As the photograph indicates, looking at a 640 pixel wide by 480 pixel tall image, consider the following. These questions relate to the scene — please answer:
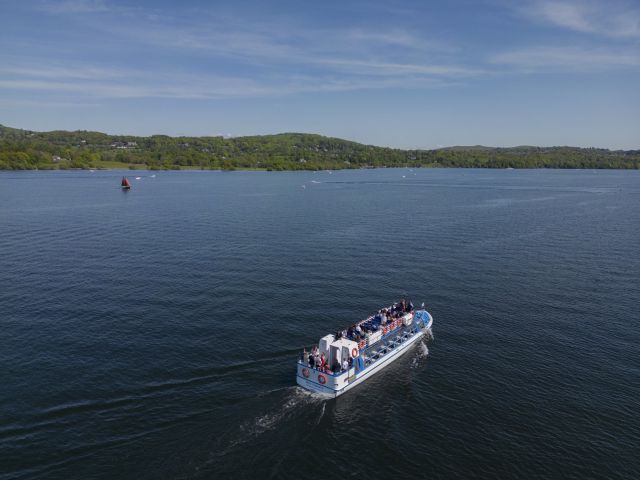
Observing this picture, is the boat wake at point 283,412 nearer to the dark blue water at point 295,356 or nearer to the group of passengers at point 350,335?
the dark blue water at point 295,356

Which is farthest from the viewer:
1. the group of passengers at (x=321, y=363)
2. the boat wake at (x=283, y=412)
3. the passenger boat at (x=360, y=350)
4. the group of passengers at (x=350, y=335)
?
the group of passengers at (x=350, y=335)

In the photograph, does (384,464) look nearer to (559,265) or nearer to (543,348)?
(543,348)

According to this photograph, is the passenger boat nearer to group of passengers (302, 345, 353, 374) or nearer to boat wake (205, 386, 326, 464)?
group of passengers (302, 345, 353, 374)

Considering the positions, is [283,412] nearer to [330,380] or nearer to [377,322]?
[330,380]

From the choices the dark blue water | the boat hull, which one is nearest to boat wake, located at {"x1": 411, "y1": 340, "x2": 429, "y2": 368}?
the dark blue water

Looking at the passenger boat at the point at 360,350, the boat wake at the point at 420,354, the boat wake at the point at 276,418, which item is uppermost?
the passenger boat at the point at 360,350

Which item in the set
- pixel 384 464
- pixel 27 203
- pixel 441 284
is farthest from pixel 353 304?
pixel 27 203

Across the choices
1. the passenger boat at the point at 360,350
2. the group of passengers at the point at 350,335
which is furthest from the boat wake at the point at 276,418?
the group of passengers at the point at 350,335
